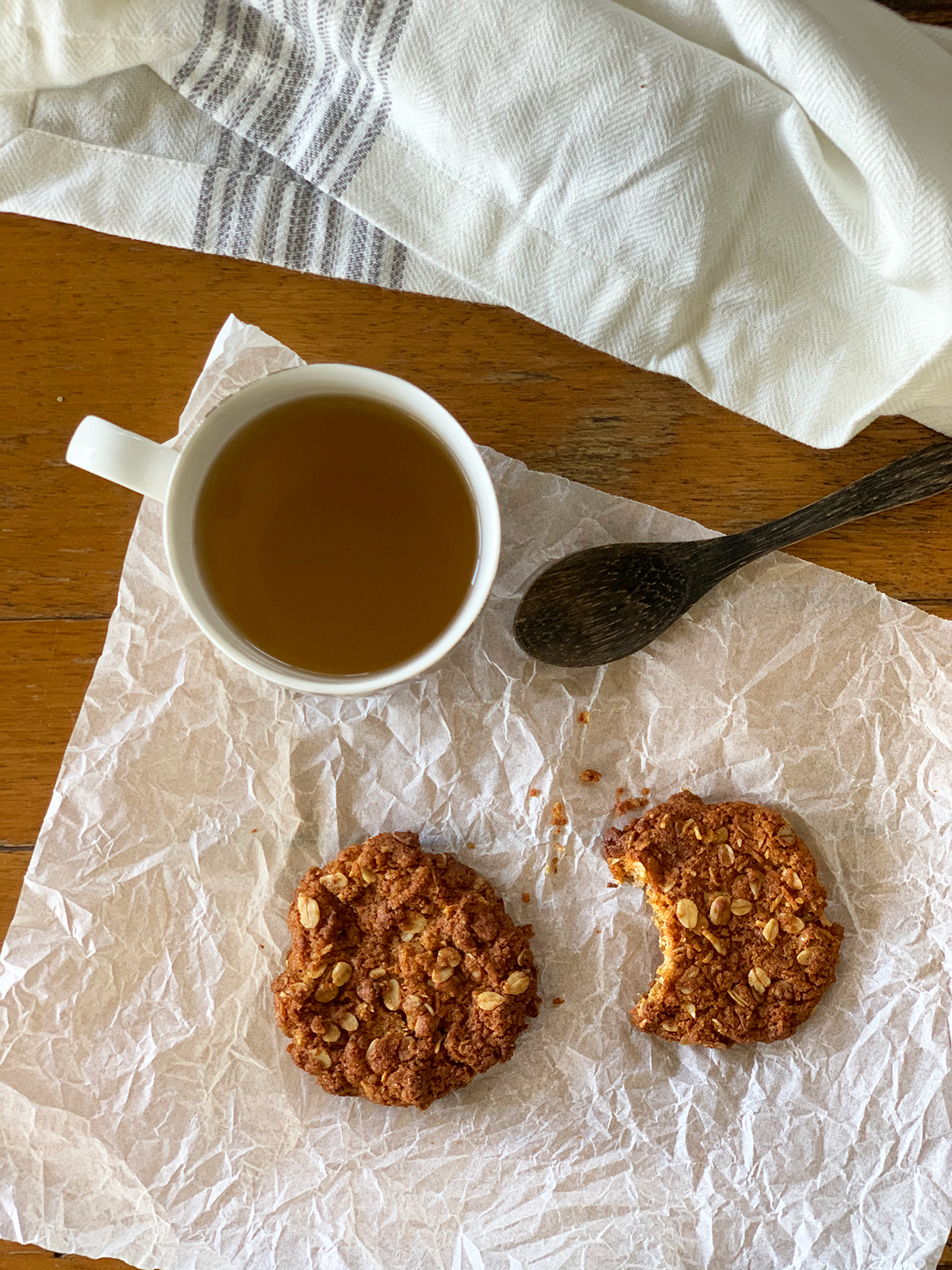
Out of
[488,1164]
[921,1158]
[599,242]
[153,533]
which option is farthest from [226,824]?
[921,1158]

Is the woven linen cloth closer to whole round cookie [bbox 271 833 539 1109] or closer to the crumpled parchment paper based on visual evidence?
the crumpled parchment paper

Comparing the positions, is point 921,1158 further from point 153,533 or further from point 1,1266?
point 153,533

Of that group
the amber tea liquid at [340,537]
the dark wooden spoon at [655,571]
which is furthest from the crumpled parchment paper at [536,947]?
the amber tea liquid at [340,537]

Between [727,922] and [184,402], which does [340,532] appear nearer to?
[184,402]

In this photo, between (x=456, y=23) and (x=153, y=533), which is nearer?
(x=456, y=23)

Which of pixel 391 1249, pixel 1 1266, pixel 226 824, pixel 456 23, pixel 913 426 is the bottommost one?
pixel 1 1266

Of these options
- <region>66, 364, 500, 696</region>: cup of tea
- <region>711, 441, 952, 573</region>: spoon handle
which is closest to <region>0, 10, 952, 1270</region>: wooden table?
<region>711, 441, 952, 573</region>: spoon handle
